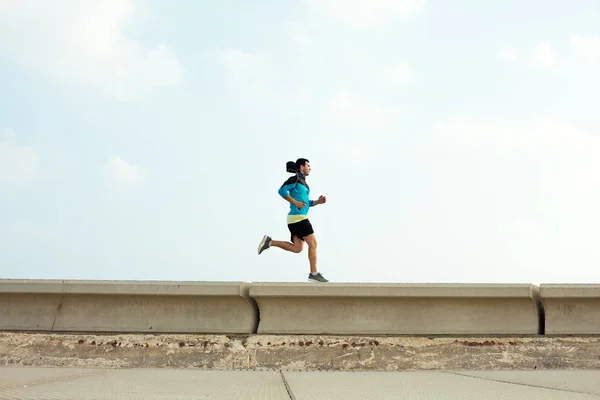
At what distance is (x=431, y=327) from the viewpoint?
6109mm

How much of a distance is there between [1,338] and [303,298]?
323cm

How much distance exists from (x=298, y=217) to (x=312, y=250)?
1.64 feet

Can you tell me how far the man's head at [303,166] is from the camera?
8.33 m

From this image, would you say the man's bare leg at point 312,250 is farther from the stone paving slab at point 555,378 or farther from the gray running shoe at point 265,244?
the stone paving slab at point 555,378

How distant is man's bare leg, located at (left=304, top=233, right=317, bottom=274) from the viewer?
311 inches

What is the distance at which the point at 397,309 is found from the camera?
611cm

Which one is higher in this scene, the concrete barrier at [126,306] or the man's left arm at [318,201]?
the man's left arm at [318,201]

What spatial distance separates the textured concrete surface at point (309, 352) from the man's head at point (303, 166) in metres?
2.97

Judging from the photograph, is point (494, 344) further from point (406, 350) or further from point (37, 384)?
point (37, 384)

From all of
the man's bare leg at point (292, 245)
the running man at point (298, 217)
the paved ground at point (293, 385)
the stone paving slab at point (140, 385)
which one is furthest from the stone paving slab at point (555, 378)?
the man's bare leg at point (292, 245)

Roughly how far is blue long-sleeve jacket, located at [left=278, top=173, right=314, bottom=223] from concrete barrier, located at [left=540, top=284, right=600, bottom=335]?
3.30 metres

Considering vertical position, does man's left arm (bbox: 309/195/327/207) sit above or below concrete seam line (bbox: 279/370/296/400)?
above

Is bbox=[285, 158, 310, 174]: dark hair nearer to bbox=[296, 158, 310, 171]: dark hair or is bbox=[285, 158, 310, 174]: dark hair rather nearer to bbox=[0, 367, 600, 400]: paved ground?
bbox=[296, 158, 310, 171]: dark hair

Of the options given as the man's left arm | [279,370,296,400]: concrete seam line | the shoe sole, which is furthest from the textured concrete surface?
the man's left arm
